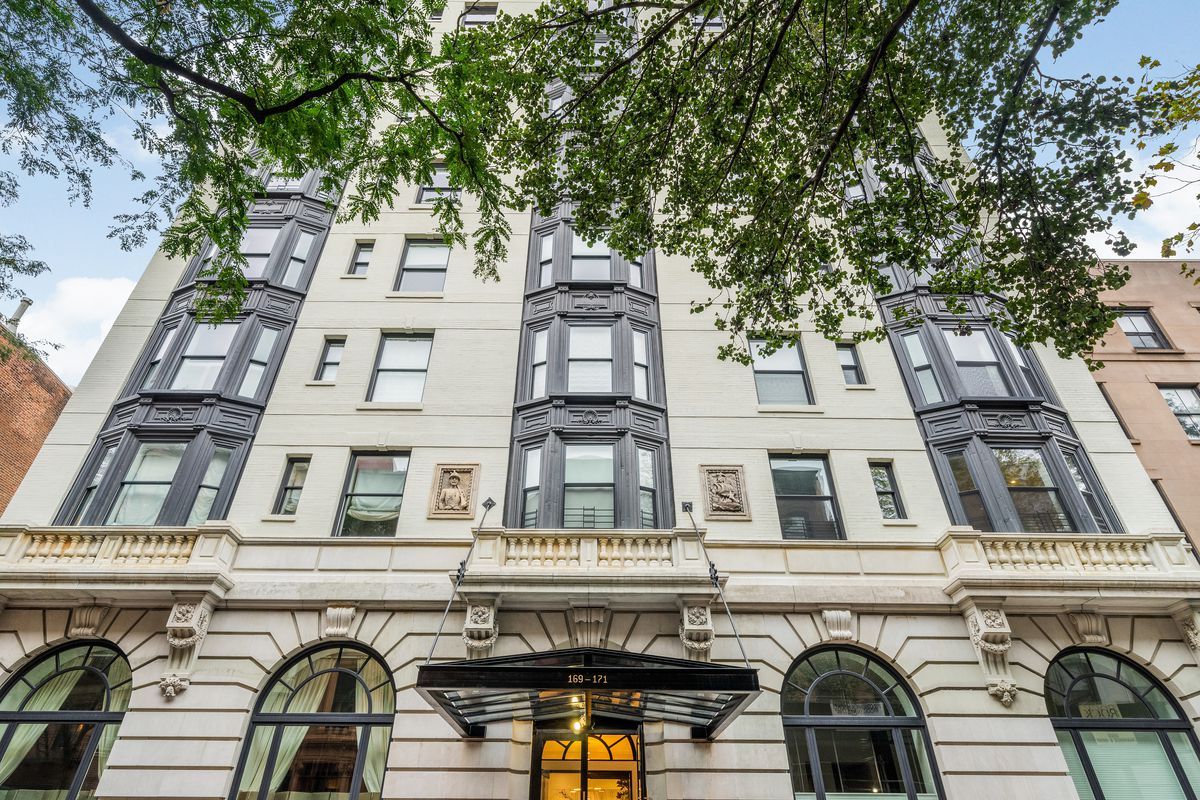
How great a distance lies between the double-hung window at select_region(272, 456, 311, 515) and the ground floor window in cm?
756

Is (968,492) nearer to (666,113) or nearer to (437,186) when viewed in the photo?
(666,113)

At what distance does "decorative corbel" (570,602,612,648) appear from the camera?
11.6m

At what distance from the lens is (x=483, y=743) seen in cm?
1076

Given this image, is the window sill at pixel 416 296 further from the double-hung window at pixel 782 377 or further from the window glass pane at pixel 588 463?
the double-hung window at pixel 782 377

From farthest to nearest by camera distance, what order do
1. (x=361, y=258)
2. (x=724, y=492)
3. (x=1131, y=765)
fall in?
(x=361, y=258) < (x=724, y=492) < (x=1131, y=765)

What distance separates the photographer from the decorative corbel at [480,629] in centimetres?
1134

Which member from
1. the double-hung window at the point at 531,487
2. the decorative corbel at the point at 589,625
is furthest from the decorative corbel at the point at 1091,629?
the double-hung window at the point at 531,487

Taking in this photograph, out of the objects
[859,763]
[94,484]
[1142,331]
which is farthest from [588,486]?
[1142,331]

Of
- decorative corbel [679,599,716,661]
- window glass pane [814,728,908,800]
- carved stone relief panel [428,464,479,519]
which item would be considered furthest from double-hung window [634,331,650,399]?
window glass pane [814,728,908,800]

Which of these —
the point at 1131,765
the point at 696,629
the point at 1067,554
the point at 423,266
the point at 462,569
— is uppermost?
the point at 423,266

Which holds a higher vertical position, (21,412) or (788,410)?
(21,412)

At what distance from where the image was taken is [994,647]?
36.9 ft

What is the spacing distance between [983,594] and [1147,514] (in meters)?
5.52

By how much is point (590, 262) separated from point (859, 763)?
13.8 meters
